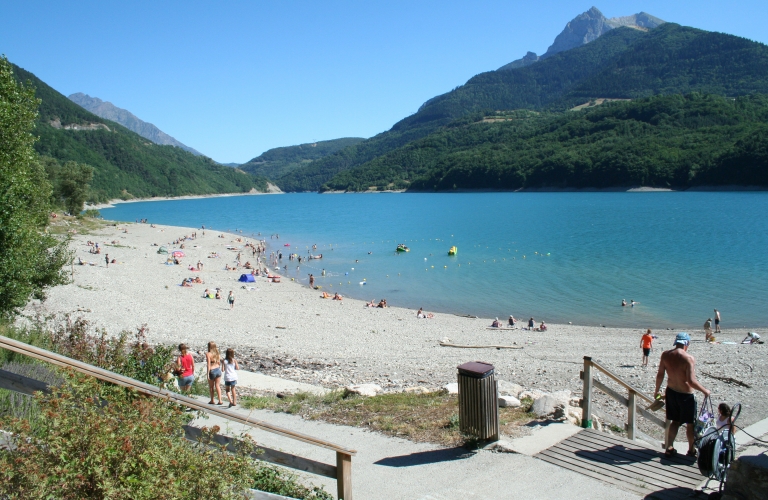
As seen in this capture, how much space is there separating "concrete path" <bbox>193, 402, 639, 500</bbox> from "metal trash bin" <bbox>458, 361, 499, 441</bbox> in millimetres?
260

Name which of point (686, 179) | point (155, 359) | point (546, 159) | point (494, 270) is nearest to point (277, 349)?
point (155, 359)

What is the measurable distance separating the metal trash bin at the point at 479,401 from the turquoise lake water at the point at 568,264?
2191 centimetres

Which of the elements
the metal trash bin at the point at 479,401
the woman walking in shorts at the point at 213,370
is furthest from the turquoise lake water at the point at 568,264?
the metal trash bin at the point at 479,401

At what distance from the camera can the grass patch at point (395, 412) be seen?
7297 millimetres

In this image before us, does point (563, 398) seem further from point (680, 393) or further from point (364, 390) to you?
point (364, 390)

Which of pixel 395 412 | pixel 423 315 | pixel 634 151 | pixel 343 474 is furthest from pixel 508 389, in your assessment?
pixel 634 151

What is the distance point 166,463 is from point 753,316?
100ft

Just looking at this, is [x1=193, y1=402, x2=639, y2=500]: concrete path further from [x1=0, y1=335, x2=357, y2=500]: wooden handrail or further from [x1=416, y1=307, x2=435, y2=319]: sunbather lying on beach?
[x1=416, y1=307, x2=435, y2=319]: sunbather lying on beach

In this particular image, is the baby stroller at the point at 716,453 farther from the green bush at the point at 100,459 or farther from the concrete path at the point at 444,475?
the green bush at the point at 100,459

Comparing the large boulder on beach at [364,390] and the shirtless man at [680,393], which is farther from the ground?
the shirtless man at [680,393]

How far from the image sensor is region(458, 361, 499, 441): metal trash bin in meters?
6.48

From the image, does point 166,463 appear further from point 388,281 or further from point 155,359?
point 388,281

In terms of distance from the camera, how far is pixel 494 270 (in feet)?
140

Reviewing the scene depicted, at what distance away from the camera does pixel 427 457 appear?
256 inches
